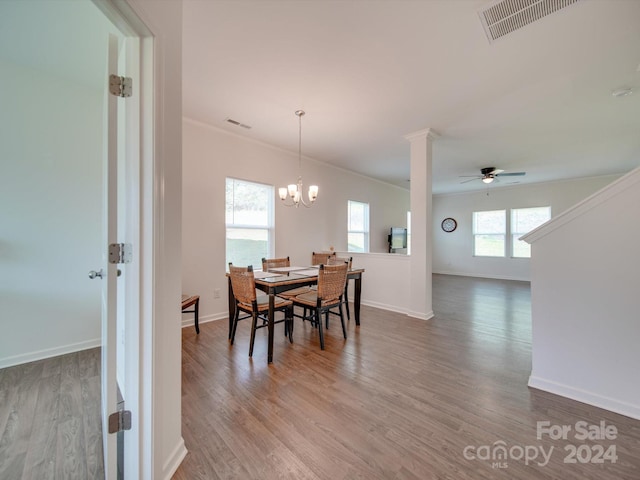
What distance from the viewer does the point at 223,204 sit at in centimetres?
375

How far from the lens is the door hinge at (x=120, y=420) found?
3.71 ft

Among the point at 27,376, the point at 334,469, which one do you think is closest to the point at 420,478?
the point at 334,469

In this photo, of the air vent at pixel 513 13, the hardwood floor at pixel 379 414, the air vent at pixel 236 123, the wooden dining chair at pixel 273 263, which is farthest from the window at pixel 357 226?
the air vent at pixel 513 13

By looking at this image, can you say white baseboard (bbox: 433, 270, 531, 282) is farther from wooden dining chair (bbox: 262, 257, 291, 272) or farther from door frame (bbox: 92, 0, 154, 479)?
door frame (bbox: 92, 0, 154, 479)

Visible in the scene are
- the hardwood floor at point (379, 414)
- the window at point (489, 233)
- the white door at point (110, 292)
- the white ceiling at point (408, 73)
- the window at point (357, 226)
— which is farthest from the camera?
the window at point (489, 233)

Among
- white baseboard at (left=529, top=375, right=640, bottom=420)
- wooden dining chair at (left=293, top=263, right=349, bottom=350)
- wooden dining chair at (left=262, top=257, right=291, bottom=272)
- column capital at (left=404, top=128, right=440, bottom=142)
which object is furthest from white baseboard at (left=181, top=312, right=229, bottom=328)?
column capital at (left=404, top=128, right=440, bottom=142)

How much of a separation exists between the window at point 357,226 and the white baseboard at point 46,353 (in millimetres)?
4716

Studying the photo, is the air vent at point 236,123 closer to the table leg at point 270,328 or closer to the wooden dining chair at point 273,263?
the wooden dining chair at point 273,263

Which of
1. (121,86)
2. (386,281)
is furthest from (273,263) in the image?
(121,86)

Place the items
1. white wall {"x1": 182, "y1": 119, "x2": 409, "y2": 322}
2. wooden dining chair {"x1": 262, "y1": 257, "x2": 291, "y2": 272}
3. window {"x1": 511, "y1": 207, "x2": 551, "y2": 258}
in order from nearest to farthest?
white wall {"x1": 182, "y1": 119, "x2": 409, "y2": 322}
wooden dining chair {"x1": 262, "y1": 257, "x2": 291, "y2": 272}
window {"x1": 511, "y1": 207, "x2": 551, "y2": 258}

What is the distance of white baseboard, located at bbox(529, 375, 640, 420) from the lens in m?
1.69

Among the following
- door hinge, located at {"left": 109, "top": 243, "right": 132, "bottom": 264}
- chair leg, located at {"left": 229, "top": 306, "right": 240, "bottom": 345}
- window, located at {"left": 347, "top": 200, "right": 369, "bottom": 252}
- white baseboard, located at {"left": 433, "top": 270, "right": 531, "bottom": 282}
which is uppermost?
A: window, located at {"left": 347, "top": 200, "right": 369, "bottom": 252}

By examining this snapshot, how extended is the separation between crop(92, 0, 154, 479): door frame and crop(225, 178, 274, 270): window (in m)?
2.80

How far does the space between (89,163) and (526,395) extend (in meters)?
4.50
